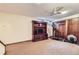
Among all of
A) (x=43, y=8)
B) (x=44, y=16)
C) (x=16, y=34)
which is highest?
(x=43, y=8)

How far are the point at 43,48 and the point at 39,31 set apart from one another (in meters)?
0.34

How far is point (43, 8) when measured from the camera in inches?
64.8

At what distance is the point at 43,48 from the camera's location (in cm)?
171

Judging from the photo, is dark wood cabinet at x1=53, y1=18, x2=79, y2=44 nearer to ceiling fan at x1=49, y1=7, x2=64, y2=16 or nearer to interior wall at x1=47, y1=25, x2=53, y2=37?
interior wall at x1=47, y1=25, x2=53, y2=37

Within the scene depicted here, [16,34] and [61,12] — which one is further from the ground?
[61,12]

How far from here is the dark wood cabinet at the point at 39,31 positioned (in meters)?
1.75

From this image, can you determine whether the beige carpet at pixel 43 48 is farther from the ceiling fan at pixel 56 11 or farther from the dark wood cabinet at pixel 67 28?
the ceiling fan at pixel 56 11

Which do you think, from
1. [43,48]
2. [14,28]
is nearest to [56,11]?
[43,48]

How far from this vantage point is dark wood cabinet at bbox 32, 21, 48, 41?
1745 millimetres

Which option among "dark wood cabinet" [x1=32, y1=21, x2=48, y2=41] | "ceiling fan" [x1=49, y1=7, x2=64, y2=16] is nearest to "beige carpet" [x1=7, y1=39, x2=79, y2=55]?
"dark wood cabinet" [x1=32, y1=21, x2=48, y2=41]

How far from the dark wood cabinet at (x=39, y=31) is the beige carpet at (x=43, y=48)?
10 centimetres

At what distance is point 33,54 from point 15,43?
1.30 feet
